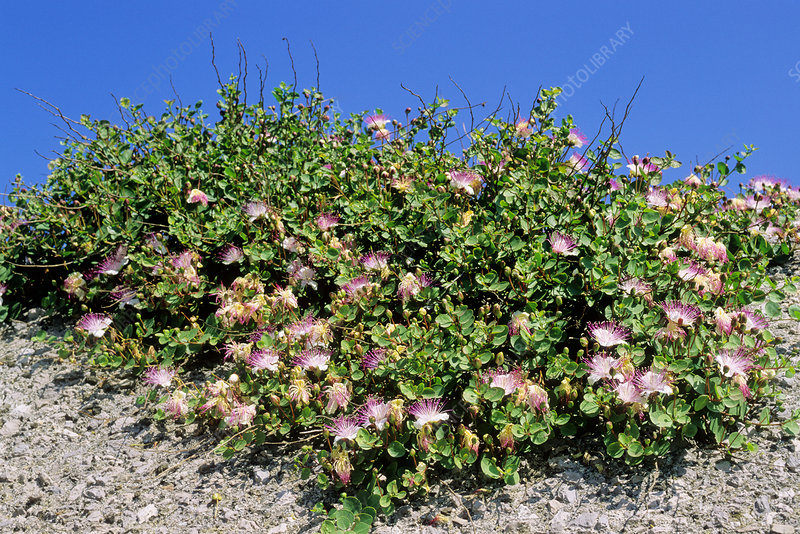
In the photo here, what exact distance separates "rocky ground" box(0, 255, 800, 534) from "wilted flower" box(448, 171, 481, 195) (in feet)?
5.55

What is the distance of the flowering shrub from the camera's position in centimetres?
332

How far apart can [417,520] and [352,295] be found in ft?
4.58

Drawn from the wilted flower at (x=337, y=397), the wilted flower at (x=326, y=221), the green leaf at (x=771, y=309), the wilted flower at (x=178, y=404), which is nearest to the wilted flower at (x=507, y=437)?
the wilted flower at (x=337, y=397)

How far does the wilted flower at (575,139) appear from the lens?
4.54 m

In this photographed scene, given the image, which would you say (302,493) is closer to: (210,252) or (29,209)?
(210,252)

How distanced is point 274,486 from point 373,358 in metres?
0.88

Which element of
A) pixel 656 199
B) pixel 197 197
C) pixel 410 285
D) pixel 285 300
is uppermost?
pixel 197 197

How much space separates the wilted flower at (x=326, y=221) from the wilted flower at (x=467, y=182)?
0.87 m

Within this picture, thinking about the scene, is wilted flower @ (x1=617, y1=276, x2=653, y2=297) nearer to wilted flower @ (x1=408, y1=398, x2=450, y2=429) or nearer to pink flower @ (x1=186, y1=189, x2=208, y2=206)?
wilted flower @ (x1=408, y1=398, x2=450, y2=429)

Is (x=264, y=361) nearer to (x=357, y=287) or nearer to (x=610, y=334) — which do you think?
(x=357, y=287)

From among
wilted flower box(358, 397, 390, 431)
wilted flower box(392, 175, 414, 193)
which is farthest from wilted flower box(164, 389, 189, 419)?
wilted flower box(392, 175, 414, 193)

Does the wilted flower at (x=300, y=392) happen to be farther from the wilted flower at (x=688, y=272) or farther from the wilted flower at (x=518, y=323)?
the wilted flower at (x=688, y=272)

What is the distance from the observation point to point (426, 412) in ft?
10.8

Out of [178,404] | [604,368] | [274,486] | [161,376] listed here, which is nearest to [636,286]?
[604,368]
